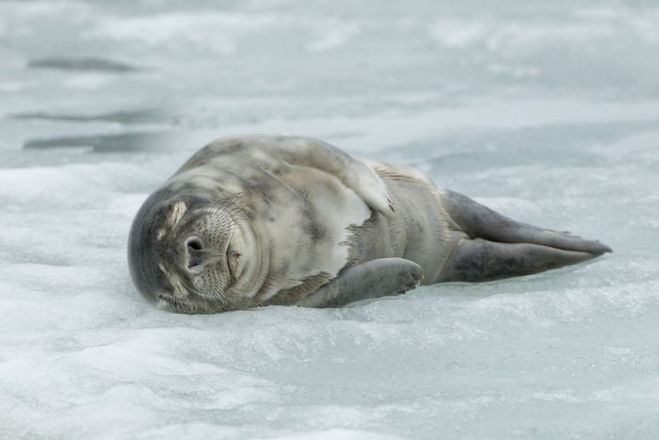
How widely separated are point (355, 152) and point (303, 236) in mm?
2684

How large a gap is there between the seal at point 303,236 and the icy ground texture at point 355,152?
0.29ft

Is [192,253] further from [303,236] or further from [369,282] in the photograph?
[369,282]

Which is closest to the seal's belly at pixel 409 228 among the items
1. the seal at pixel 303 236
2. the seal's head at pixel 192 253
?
the seal at pixel 303 236

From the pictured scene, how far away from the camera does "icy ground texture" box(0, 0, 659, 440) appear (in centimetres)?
305

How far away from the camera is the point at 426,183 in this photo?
181 inches

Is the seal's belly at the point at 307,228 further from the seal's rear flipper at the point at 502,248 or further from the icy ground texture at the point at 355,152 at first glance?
the seal's rear flipper at the point at 502,248

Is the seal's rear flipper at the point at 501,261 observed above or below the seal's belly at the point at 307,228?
below

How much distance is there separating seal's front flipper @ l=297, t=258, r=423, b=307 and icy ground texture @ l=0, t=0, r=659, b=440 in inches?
1.9

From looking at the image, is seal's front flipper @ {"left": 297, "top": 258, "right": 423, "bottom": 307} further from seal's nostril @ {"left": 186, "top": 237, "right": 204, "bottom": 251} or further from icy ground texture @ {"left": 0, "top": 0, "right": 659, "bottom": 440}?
seal's nostril @ {"left": 186, "top": 237, "right": 204, "bottom": 251}

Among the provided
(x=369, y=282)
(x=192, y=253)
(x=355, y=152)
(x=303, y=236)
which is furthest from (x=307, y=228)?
(x=355, y=152)

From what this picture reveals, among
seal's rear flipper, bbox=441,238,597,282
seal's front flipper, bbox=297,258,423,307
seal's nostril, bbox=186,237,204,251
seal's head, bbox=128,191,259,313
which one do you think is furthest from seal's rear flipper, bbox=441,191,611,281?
seal's nostril, bbox=186,237,204,251

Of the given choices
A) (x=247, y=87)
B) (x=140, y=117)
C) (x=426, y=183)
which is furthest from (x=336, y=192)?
(x=247, y=87)

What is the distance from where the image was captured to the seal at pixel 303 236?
376 cm

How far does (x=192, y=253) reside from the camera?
12.1ft
